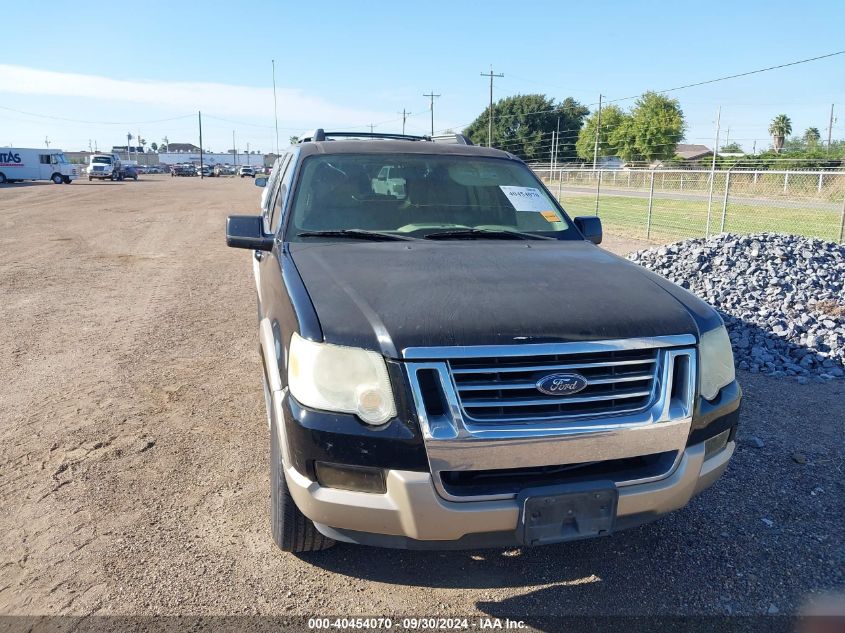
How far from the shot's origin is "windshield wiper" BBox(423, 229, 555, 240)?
3.69 metres

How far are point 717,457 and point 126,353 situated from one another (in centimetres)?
493

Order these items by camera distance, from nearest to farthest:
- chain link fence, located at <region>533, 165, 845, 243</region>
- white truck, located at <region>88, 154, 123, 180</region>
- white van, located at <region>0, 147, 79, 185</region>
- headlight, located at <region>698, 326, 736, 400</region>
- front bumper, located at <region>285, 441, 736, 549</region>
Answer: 1. front bumper, located at <region>285, 441, 736, 549</region>
2. headlight, located at <region>698, 326, 736, 400</region>
3. chain link fence, located at <region>533, 165, 845, 243</region>
4. white van, located at <region>0, 147, 79, 185</region>
5. white truck, located at <region>88, 154, 123, 180</region>

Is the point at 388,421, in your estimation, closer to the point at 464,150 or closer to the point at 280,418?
the point at 280,418

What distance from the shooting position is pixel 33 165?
44.8m

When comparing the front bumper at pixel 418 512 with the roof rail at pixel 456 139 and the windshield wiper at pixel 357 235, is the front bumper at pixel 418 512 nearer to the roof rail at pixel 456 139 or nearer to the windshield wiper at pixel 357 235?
the windshield wiper at pixel 357 235

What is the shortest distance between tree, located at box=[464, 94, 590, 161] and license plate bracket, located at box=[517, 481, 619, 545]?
281 ft

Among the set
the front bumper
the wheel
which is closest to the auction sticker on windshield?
the front bumper

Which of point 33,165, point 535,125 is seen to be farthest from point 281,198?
point 535,125

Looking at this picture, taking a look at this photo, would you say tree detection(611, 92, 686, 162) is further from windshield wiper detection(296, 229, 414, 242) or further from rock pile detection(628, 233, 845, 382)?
windshield wiper detection(296, 229, 414, 242)

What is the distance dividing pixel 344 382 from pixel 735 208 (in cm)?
2348

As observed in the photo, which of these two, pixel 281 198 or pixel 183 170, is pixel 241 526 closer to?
pixel 281 198

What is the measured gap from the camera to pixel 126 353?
5.73m

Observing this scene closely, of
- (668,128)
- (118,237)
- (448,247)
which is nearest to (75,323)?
(448,247)

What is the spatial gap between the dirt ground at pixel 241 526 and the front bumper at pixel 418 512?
472mm
